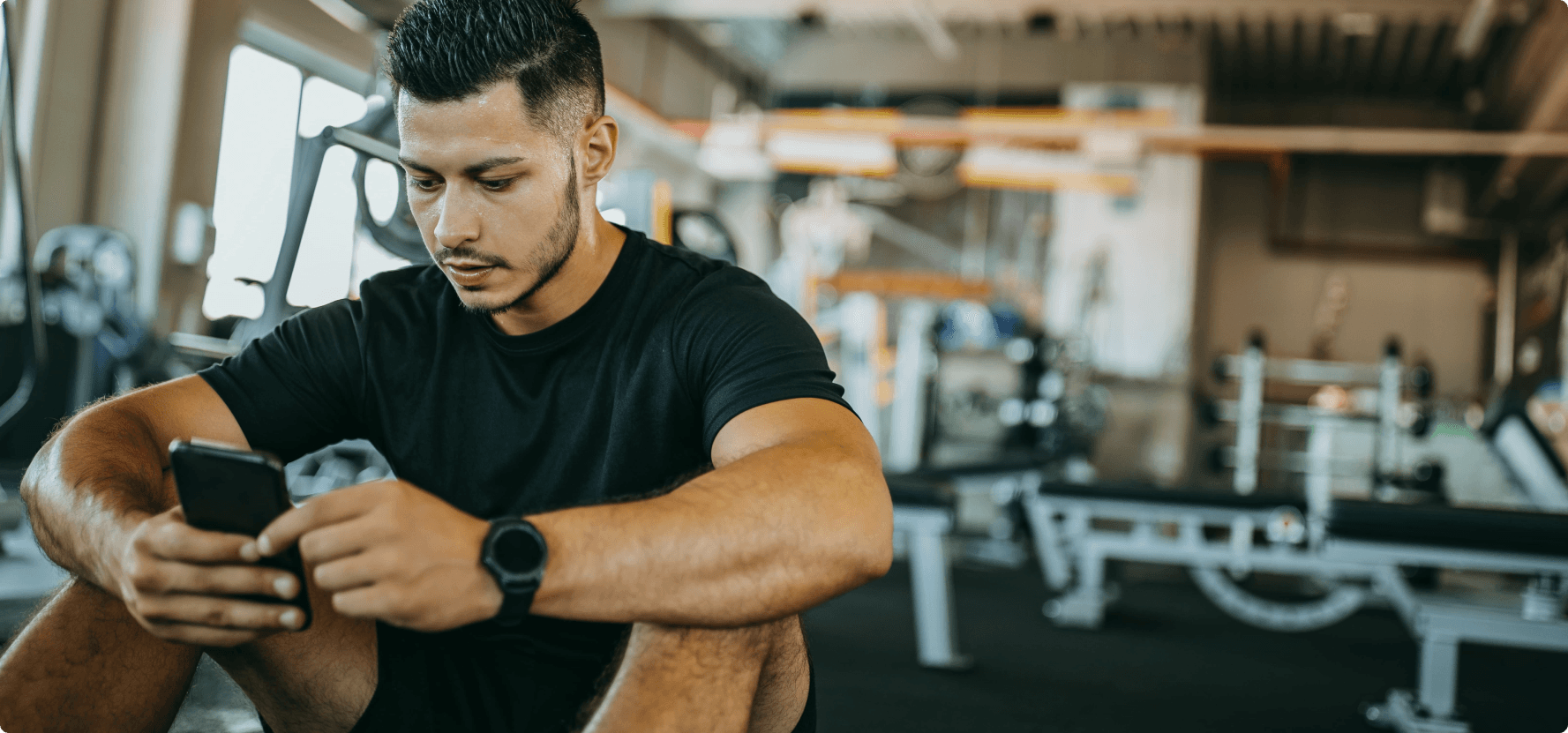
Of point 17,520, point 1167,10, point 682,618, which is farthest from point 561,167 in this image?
point 1167,10

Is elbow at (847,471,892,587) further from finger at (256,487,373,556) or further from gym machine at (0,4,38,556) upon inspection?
gym machine at (0,4,38,556)

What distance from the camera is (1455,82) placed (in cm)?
923

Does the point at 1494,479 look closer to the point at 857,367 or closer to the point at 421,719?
the point at 857,367

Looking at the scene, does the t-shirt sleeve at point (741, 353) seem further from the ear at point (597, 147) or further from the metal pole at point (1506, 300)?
the metal pole at point (1506, 300)

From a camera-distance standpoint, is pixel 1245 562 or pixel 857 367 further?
pixel 857 367

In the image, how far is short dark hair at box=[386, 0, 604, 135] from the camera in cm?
110

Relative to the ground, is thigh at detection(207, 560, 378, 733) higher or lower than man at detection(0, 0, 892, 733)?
lower

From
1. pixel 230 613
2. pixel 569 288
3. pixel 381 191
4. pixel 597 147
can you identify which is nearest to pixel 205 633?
pixel 230 613

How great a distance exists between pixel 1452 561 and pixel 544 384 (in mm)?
2266

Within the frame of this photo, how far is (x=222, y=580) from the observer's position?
849mm

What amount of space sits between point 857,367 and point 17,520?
14.0ft

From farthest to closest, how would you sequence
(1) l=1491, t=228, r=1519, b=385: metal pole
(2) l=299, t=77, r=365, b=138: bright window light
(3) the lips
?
(1) l=1491, t=228, r=1519, b=385: metal pole → (2) l=299, t=77, r=365, b=138: bright window light → (3) the lips

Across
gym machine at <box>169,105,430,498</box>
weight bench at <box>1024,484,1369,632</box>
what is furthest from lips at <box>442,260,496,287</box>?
weight bench at <box>1024,484,1369,632</box>

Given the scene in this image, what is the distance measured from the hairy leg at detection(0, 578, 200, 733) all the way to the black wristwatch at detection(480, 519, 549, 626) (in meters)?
0.43
